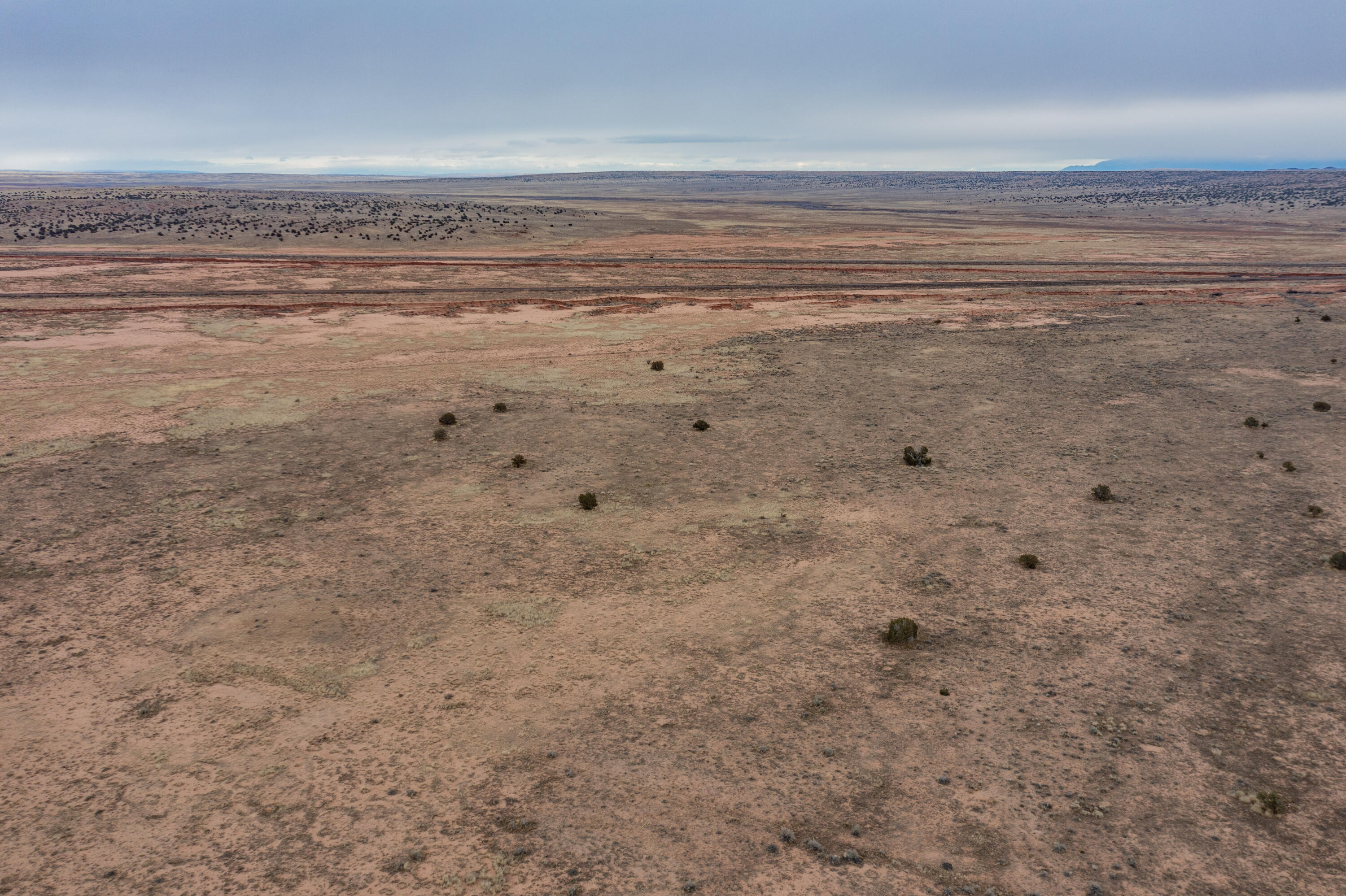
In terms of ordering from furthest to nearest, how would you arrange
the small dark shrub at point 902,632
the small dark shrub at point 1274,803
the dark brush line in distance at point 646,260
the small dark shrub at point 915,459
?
the dark brush line in distance at point 646,260, the small dark shrub at point 915,459, the small dark shrub at point 902,632, the small dark shrub at point 1274,803

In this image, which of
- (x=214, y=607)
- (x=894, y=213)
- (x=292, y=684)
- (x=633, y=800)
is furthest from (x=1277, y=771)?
(x=894, y=213)

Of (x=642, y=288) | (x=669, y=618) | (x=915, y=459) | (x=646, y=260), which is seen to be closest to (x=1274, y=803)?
(x=669, y=618)

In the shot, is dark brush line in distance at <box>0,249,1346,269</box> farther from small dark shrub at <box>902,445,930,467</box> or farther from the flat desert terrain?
small dark shrub at <box>902,445,930,467</box>

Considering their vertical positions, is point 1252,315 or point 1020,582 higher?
point 1252,315

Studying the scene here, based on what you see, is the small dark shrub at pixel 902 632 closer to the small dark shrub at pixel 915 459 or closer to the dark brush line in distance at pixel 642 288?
the small dark shrub at pixel 915 459

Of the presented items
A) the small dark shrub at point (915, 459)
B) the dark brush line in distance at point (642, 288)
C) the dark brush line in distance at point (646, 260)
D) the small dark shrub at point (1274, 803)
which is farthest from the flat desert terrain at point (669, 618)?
the dark brush line in distance at point (646, 260)

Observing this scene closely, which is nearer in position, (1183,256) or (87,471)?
(87,471)

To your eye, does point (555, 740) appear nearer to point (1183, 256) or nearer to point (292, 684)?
point (292, 684)
